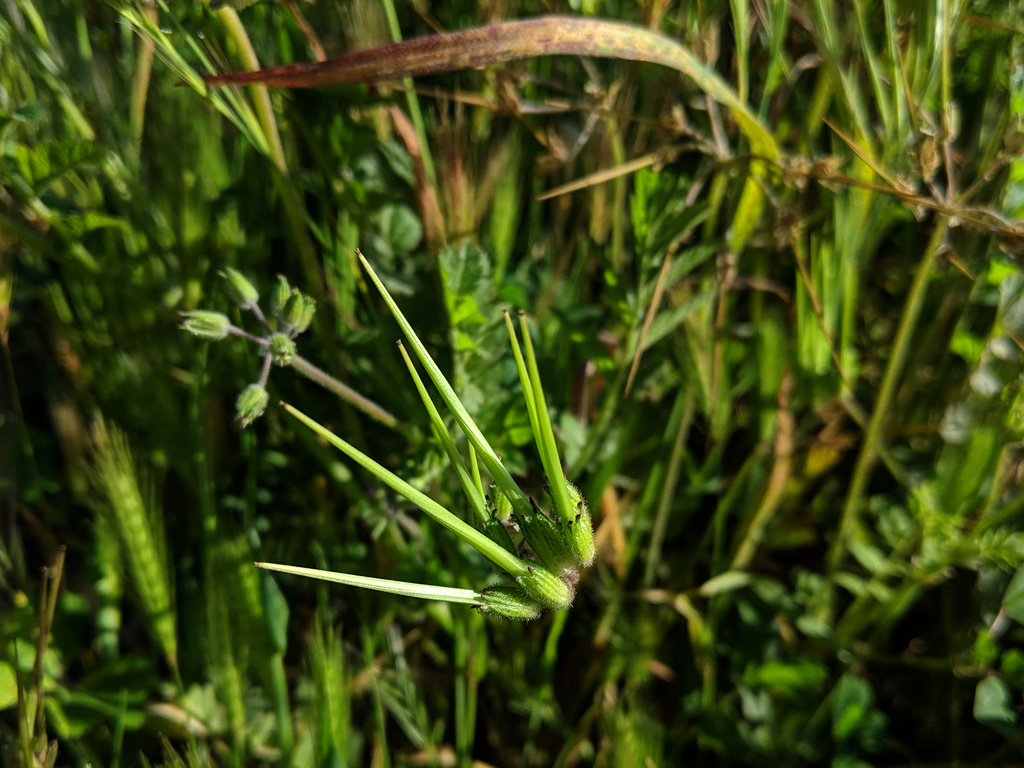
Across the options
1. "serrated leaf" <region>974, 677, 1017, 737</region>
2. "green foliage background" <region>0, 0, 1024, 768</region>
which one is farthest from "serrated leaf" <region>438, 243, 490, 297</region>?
"serrated leaf" <region>974, 677, 1017, 737</region>

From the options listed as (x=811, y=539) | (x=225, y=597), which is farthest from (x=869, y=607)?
(x=225, y=597)

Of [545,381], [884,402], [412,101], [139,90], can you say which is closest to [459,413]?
[545,381]

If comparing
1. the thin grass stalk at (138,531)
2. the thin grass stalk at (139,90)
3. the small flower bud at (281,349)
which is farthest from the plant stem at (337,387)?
the thin grass stalk at (139,90)

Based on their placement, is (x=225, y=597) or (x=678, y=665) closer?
(x=225, y=597)

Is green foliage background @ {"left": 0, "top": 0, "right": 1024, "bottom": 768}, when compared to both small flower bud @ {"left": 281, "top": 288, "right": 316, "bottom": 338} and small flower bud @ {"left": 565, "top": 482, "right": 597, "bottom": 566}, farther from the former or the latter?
small flower bud @ {"left": 565, "top": 482, "right": 597, "bottom": 566}

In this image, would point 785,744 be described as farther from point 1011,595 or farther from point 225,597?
point 225,597

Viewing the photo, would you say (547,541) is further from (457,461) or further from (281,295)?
(281,295)
